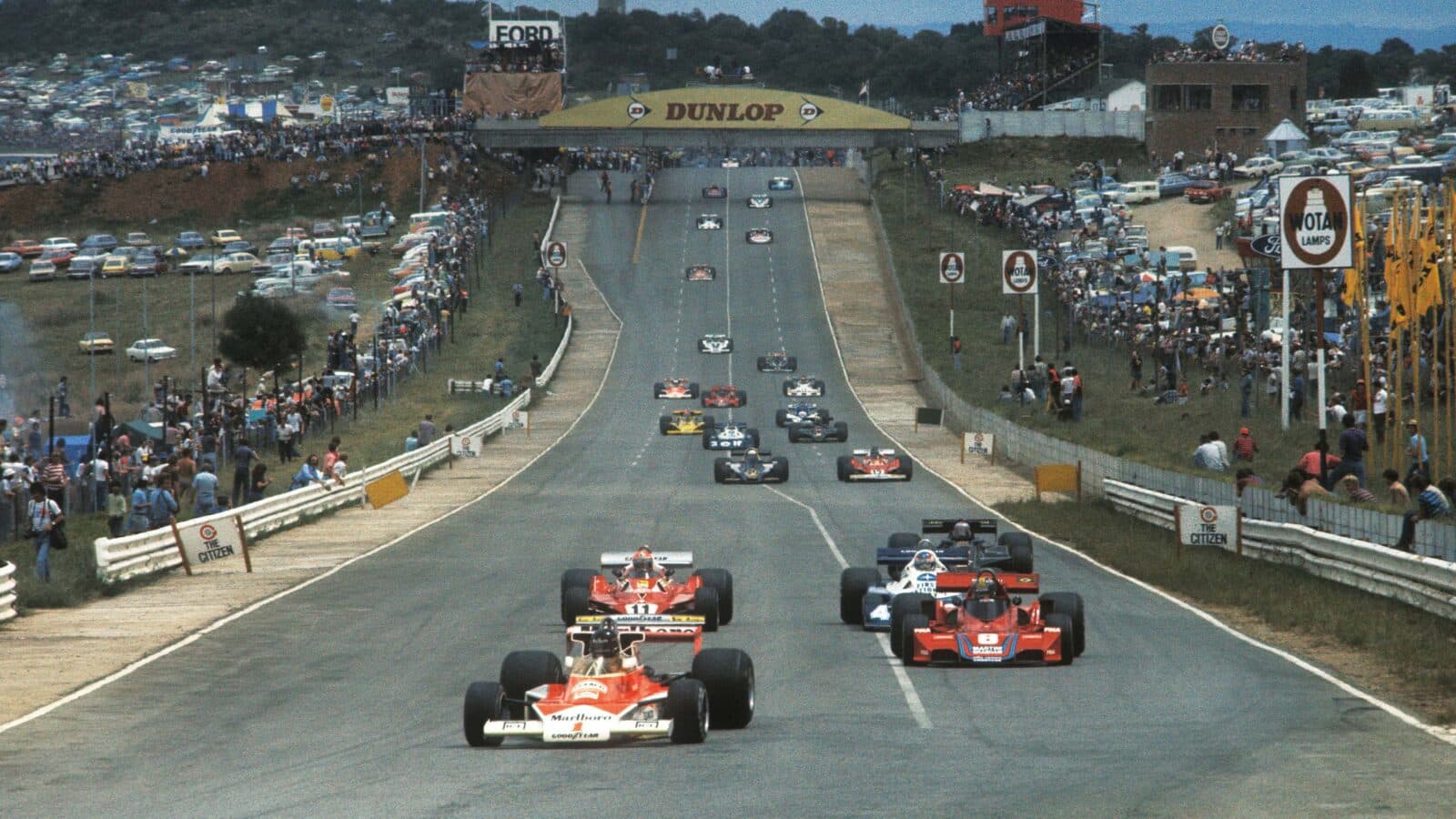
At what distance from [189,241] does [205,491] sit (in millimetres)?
74465

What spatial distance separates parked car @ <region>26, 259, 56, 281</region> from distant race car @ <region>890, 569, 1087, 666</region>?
80187mm

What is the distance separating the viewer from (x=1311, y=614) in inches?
829

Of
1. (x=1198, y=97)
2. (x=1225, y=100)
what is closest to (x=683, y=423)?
(x=1198, y=97)

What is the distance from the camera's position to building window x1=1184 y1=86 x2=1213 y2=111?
120m

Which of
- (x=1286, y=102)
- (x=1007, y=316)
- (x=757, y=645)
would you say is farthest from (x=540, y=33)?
(x=757, y=645)

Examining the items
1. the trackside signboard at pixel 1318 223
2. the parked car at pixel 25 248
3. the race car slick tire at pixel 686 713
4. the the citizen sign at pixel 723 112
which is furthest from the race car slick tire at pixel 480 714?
the the citizen sign at pixel 723 112

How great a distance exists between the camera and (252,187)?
116 m

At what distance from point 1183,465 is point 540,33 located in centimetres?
10254

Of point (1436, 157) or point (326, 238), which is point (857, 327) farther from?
point (326, 238)

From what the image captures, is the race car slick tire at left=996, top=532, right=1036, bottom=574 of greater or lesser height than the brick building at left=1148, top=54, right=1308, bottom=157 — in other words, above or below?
below

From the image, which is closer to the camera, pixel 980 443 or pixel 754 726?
pixel 754 726

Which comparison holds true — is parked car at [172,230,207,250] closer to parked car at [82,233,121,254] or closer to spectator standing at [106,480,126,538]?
parked car at [82,233,121,254]

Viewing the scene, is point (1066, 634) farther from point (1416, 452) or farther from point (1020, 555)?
point (1416, 452)

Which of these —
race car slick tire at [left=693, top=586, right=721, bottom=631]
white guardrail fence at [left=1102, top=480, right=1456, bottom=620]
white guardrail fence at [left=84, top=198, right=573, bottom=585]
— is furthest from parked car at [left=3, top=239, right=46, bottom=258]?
race car slick tire at [left=693, top=586, right=721, bottom=631]
